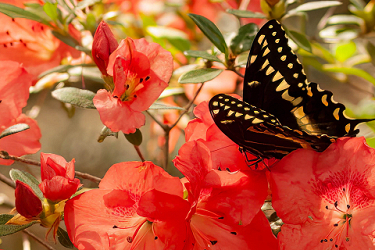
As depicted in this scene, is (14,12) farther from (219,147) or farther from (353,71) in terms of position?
(353,71)

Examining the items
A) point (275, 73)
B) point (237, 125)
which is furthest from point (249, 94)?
point (237, 125)

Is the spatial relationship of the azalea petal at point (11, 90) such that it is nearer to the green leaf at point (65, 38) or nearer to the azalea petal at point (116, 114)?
the green leaf at point (65, 38)

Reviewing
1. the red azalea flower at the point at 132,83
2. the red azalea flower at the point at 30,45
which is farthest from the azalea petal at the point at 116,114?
the red azalea flower at the point at 30,45

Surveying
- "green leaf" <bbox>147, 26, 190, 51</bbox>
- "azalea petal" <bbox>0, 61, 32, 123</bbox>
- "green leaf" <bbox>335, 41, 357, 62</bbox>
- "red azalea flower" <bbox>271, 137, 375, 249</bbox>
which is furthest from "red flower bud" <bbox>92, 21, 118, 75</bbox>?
"green leaf" <bbox>335, 41, 357, 62</bbox>

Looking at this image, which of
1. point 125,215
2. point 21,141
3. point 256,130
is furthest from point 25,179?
point 256,130

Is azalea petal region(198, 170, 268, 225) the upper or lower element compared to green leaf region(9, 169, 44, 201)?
upper

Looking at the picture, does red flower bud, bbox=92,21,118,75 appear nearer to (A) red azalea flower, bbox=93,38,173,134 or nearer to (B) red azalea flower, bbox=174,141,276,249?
(A) red azalea flower, bbox=93,38,173,134
